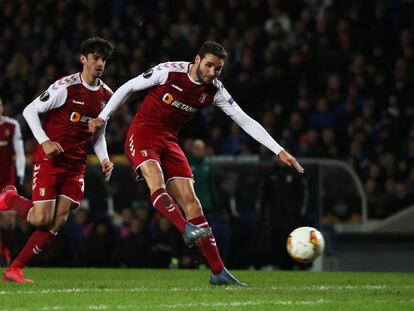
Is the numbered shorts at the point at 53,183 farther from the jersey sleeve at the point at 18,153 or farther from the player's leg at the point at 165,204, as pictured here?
the jersey sleeve at the point at 18,153

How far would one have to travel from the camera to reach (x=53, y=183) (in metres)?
9.77

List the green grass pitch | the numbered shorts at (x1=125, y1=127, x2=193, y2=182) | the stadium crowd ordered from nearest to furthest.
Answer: the green grass pitch
the numbered shorts at (x1=125, y1=127, x2=193, y2=182)
the stadium crowd

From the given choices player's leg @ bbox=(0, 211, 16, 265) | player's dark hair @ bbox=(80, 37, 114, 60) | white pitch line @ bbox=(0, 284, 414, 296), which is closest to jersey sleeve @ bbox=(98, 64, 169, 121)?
player's dark hair @ bbox=(80, 37, 114, 60)

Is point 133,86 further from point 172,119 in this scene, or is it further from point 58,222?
point 58,222

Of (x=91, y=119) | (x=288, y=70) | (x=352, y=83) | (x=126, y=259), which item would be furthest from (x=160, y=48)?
(x=91, y=119)

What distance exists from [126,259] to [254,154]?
2.82 m

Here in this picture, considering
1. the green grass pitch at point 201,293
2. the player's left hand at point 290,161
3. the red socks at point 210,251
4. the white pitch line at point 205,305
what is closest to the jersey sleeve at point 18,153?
the green grass pitch at point 201,293

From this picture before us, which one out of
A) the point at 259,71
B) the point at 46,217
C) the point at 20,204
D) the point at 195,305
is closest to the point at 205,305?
the point at 195,305

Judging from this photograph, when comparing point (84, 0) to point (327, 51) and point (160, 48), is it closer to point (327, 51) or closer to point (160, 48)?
point (160, 48)

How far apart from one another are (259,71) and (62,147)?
29.4ft

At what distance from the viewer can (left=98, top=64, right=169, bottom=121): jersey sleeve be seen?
9203mm

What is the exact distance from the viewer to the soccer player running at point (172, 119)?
29.9 feet

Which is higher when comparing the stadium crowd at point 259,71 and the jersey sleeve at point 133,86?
the stadium crowd at point 259,71

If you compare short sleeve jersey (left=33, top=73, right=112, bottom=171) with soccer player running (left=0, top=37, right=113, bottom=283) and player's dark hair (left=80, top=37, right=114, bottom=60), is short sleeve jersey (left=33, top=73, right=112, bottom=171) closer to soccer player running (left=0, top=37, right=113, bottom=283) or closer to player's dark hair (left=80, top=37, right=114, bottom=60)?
soccer player running (left=0, top=37, right=113, bottom=283)
